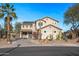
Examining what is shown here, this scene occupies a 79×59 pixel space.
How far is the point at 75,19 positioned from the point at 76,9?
1.66 metres

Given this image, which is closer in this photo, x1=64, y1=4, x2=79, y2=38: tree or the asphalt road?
the asphalt road

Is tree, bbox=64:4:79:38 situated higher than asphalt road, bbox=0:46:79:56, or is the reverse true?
tree, bbox=64:4:79:38

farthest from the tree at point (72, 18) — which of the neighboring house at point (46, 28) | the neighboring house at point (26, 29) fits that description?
the neighboring house at point (26, 29)

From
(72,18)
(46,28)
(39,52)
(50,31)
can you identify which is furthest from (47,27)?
(39,52)

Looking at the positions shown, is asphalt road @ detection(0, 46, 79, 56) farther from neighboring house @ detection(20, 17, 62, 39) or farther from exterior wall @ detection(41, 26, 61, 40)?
exterior wall @ detection(41, 26, 61, 40)

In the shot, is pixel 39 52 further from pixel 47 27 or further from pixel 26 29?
pixel 26 29

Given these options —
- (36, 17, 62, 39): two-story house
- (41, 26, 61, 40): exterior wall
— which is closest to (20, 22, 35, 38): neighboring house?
(36, 17, 62, 39): two-story house

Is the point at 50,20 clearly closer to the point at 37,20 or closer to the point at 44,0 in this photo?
the point at 37,20

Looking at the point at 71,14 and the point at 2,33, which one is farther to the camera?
the point at 2,33

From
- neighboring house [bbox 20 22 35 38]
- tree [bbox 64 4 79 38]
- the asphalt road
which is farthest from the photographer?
neighboring house [bbox 20 22 35 38]

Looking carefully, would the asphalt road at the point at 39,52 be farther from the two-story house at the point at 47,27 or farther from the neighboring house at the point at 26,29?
the neighboring house at the point at 26,29

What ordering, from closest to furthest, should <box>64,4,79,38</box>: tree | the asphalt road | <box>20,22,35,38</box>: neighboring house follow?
the asphalt road
<box>64,4,79,38</box>: tree
<box>20,22,35,38</box>: neighboring house

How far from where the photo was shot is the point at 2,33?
32406 millimetres

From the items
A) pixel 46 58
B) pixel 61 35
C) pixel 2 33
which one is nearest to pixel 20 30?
pixel 2 33
